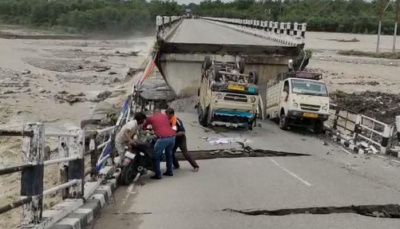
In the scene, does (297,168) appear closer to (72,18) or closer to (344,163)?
(344,163)

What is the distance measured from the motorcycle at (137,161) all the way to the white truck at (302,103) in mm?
11325

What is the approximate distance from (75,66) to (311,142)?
4036 cm

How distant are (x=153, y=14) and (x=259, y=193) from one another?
122 metres

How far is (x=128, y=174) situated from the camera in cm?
1151

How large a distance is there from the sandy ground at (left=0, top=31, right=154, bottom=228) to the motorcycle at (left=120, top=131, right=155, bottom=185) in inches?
55.8

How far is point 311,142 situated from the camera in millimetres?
20453

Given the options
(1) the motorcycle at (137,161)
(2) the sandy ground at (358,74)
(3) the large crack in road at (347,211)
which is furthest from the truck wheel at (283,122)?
(2) the sandy ground at (358,74)

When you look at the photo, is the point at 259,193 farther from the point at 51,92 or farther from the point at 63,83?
the point at 63,83

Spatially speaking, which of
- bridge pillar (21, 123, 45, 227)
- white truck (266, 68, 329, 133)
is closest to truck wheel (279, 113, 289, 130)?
white truck (266, 68, 329, 133)

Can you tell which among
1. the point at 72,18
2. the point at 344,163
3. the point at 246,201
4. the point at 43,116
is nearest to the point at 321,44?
the point at 72,18

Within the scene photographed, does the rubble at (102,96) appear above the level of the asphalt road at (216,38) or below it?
below

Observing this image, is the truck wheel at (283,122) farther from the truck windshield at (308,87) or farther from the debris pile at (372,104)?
the debris pile at (372,104)

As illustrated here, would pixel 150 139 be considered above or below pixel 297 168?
above

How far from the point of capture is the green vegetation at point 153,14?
116 m
